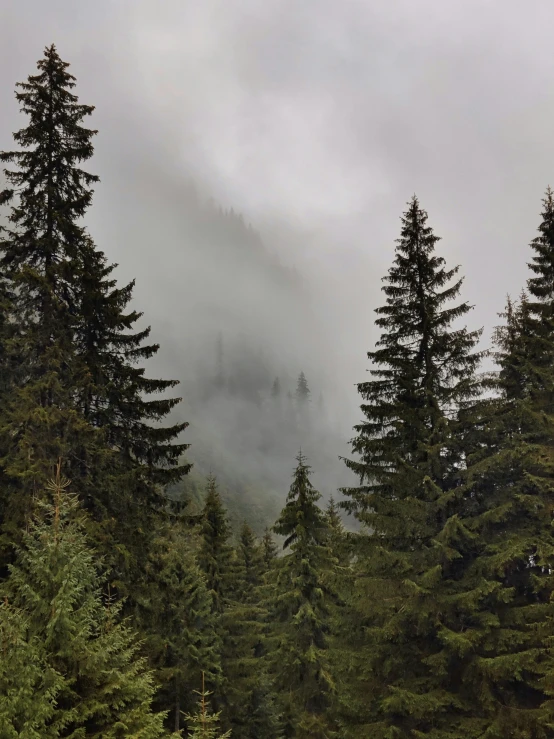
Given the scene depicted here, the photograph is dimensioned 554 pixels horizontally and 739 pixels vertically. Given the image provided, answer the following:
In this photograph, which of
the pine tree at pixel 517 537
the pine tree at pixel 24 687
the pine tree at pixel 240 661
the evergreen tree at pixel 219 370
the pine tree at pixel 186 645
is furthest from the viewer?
the evergreen tree at pixel 219 370

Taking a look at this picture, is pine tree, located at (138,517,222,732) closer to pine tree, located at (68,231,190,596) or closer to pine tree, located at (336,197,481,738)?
pine tree, located at (68,231,190,596)

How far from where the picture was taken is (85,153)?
1463cm

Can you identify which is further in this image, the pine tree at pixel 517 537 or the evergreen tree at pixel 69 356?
the evergreen tree at pixel 69 356

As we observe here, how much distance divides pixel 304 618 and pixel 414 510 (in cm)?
1097

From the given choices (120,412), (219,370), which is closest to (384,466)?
(120,412)

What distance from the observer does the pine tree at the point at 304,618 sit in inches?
773

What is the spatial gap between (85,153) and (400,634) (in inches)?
706

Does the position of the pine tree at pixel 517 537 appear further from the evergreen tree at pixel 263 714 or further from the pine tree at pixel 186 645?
the evergreen tree at pixel 263 714

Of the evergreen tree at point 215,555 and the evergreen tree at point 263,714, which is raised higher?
the evergreen tree at point 215,555

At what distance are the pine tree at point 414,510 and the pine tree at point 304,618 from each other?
20.3ft

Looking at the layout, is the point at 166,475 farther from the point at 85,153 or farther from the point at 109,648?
the point at 85,153

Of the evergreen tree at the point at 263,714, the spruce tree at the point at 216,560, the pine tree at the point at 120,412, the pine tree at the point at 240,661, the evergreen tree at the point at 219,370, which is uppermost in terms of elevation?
the evergreen tree at the point at 219,370

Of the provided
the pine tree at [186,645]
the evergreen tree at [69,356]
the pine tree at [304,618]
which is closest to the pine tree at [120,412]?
the evergreen tree at [69,356]

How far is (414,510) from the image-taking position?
40.8 ft
